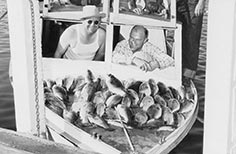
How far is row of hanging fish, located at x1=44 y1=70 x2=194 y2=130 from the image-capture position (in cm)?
287

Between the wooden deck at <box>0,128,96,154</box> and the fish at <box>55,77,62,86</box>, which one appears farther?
the fish at <box>55,77,62,86</box>

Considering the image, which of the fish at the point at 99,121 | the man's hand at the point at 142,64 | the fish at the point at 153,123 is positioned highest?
the man's hand at the point at 142,64

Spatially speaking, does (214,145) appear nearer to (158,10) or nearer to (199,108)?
(199,108)

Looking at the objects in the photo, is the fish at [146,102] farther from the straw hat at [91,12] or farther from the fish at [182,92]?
the straw hat at [91,12]

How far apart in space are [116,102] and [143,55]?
0.36 m

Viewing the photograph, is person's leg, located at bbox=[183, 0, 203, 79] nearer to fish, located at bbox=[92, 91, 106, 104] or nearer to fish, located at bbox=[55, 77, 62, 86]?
fish, located at bbox=[92, 91, 106, 104]

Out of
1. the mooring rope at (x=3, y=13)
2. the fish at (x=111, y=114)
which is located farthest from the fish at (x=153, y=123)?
the mooring rope at (x=3, y=13)

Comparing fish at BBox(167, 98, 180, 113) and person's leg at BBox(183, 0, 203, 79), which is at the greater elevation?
person's leg at BBox(183, 0, 203, 79)

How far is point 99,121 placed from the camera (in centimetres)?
308

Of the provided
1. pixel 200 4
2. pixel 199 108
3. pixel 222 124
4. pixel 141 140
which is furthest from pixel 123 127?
pixel 200 4

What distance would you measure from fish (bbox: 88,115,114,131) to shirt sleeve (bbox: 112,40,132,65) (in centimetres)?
40

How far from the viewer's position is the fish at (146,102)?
9.57 ft

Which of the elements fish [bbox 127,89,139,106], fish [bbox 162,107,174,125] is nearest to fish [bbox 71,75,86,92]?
fish [bbox 127,89,139,106]

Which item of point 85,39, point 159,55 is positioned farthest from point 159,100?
point 85,39
